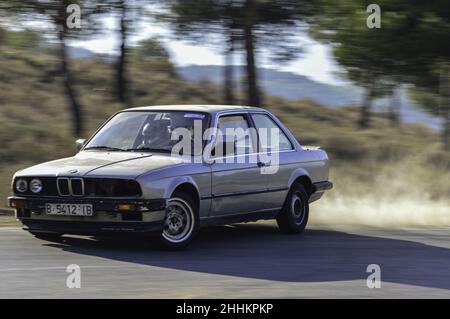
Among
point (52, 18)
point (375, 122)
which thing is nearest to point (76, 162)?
point (52, 18)

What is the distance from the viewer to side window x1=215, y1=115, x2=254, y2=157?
10602 millimetres

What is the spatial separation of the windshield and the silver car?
0.5 inches

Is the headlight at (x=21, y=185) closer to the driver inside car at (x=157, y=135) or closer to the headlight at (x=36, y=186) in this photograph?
the headlight at (x=36, y=186)

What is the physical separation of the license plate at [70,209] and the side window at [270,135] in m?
2.72

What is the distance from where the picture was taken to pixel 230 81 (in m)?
33.3

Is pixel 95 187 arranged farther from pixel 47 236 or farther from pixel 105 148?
pixel 47 236

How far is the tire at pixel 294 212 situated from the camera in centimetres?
1166

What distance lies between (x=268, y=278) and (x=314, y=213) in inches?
237

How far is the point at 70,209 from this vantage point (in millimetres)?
9500

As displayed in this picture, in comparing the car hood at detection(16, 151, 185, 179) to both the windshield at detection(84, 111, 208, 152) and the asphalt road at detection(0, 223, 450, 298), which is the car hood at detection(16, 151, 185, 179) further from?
the asphalt road at detection(0, 223, 450, 298)

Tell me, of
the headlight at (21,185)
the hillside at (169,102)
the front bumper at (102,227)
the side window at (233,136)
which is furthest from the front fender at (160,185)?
the hillside at (169,102)

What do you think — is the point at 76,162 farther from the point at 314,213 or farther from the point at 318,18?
the point at 318,18

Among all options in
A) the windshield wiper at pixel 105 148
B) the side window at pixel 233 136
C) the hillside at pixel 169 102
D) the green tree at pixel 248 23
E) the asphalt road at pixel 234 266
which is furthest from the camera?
the green tree at pixel 248 23

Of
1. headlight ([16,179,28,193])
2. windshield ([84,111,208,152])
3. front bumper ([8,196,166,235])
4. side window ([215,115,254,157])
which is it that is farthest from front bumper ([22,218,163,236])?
side window ([215,115,254,157])
